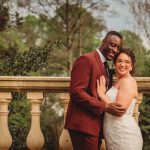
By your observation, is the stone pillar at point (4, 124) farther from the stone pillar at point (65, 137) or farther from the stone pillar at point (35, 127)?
the stone pillar at point (65, 137)

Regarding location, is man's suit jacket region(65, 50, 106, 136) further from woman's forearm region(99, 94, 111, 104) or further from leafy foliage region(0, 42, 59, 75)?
leafy foliage region(0, 42, 59, 75)

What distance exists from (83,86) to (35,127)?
2.75ft

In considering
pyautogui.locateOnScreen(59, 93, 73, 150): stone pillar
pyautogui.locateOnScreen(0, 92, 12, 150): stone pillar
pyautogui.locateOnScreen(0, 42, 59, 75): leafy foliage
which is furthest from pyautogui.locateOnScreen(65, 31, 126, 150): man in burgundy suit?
pyautogui.locateOnScreen(0, 42, 59, 75): leafy foliage

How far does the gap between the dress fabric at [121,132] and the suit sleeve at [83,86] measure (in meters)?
0.18

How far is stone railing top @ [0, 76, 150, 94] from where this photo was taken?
15.0ft

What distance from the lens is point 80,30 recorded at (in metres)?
24.6

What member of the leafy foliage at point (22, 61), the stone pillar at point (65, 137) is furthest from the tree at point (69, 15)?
the stone pillar at point (65, 137)

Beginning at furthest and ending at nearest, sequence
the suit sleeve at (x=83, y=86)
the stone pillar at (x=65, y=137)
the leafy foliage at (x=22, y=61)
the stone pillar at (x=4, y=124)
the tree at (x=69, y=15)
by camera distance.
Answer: the tree at (x=69, y=15), the leafy foliage at (x=22, y=61), the stone pillar at (x=65, y=137), the stone pillar at (x=4, y=124), the suit sleeve at (x=83, y=86)

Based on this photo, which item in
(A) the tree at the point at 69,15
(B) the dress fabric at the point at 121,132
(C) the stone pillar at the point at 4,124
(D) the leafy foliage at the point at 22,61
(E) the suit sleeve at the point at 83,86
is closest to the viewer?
(E) the suit sleeve at the point at 83,86

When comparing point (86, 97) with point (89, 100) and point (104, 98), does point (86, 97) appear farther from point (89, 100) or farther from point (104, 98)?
point (104, 98)

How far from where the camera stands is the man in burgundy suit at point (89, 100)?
396cm

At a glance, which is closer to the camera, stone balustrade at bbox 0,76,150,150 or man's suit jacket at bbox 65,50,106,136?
man's suit jacket at bbox 65,50,106,136

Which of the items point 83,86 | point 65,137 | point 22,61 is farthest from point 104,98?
point 22,61

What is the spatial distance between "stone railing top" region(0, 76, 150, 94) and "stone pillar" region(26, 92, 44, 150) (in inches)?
2.9
